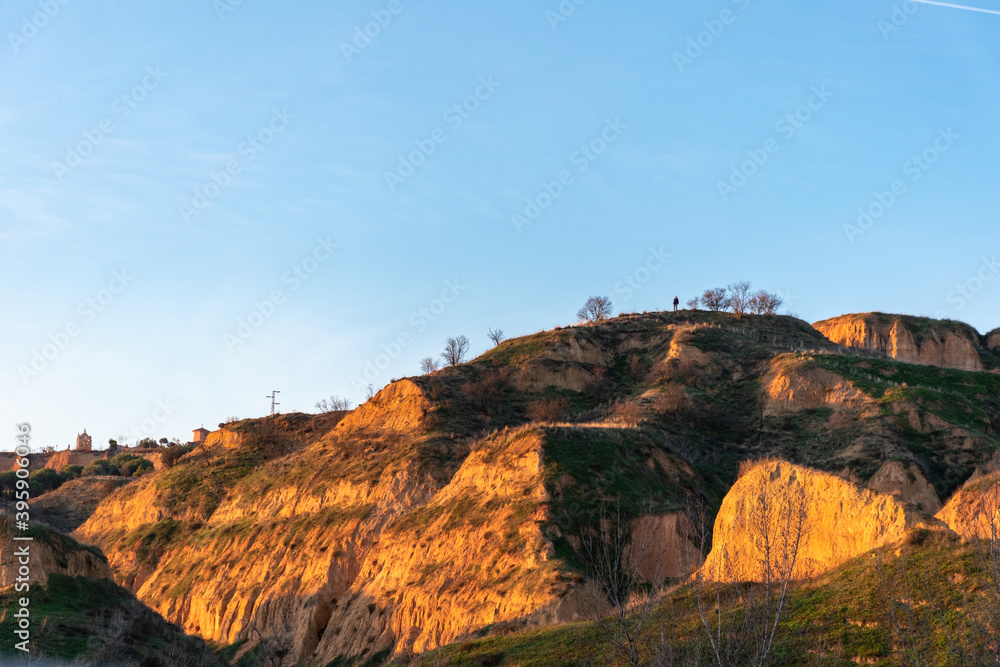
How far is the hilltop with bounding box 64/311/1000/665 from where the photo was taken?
4628 cm

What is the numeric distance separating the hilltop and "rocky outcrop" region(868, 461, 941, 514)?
0.38ft

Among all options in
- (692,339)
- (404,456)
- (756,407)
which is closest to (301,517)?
(404,456)

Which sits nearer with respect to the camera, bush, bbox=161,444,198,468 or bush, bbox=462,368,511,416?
bush, bbox=462,368,511,416

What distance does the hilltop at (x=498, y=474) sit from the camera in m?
46.3

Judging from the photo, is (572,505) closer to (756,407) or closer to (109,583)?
(109,583)

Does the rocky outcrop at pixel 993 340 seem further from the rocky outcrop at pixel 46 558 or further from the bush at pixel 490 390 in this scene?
the rocky outcrop at pixel 46 558

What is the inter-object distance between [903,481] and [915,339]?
194 feet

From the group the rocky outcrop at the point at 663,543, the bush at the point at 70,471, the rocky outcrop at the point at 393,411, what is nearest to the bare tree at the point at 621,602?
the rocky outcrop at the point at 663,543

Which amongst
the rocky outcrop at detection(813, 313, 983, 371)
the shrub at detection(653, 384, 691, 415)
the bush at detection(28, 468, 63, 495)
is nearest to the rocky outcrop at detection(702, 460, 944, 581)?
the shrub at detection(653, 384, 691, 415)

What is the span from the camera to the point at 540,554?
43062mm

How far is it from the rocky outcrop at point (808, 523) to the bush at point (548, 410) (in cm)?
4271

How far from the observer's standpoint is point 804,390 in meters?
76.4

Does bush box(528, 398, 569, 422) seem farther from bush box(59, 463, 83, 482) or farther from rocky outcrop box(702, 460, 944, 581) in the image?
bush box(59, 463, 83, 482)

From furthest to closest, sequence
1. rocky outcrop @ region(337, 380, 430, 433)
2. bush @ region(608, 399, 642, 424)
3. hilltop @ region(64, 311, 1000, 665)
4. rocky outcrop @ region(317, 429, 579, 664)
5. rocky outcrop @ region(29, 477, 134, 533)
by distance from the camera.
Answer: rocky outcrop @ region(29, 477, 134, 533)
rocky outcrop @ region(337, 380, 430, 433)
bush @ region(608, 399, 642, 424)
hilltop @ region(64, 311, 1000, 665)
rocky outcrop @ region(317, 429, 579, 664)
